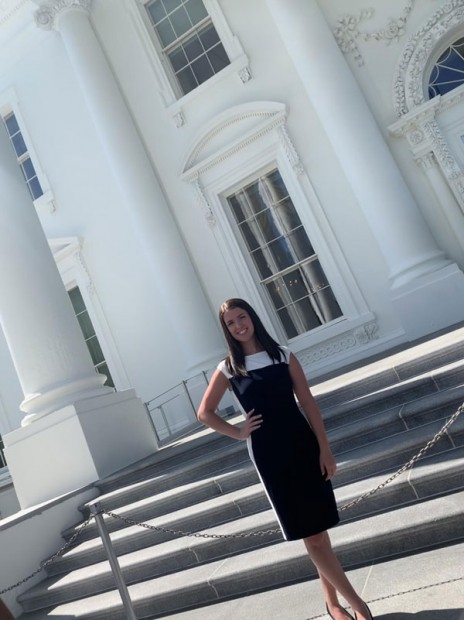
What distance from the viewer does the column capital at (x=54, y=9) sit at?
36.8ft

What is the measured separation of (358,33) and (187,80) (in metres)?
3.09

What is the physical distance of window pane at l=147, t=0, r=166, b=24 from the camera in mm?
11248

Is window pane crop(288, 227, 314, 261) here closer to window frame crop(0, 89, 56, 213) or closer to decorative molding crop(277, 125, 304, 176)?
decorative molding crop(277, 125, 304, 176)

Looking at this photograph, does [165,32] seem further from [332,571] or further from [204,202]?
[332,571]

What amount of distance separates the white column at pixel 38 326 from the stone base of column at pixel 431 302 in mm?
4008

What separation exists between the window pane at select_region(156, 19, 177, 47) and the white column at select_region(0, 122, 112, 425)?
197 inches

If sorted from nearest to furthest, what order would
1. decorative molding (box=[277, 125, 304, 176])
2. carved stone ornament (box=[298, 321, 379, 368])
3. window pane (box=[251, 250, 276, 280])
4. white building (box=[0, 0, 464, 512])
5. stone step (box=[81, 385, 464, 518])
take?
stone step (box=[81, 385, 464, 518]), white building (box=[0, 0, 464, 512]), carved stone ornament (box=[298, 321, 379, 368]), decorative molding (box=[277, 125, 304, 176]), window pane (box=[251, 250, 276, 280])

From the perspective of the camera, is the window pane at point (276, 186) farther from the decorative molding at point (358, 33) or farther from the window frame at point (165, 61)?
the decorative molding at point (358, 33)

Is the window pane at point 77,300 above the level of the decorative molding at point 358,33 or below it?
below

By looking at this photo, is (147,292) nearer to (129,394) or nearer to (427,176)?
(129,394)

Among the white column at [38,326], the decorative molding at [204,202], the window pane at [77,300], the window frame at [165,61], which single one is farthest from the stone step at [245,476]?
the window frame at [165,61]

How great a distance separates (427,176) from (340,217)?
1362 millimetres

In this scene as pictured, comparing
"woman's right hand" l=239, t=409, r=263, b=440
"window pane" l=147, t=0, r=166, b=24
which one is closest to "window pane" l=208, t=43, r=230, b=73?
"window pane" l=147, t=0, r=166, b=24

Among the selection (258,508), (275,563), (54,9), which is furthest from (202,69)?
(275,563)
